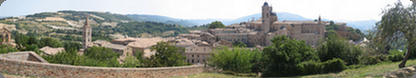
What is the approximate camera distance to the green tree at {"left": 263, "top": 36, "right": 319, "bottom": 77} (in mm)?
16203

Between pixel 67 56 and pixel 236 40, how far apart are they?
4470 centimetres

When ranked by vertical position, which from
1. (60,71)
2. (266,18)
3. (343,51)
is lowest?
(343,51)

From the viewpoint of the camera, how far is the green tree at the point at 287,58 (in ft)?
53.2

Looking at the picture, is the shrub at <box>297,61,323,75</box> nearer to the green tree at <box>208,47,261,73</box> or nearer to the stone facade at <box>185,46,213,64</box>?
the green tree at <box>208,47,261,73</box>

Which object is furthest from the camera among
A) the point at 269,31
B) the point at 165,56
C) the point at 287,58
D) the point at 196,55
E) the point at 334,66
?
the point at 269,31

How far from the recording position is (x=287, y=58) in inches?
635

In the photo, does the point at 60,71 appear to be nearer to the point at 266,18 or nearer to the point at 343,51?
the point at 343,51

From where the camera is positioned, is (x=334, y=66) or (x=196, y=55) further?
(x=196, y=55)

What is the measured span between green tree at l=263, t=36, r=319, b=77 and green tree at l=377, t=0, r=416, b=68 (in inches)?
218

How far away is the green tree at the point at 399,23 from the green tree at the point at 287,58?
5539 millimetres

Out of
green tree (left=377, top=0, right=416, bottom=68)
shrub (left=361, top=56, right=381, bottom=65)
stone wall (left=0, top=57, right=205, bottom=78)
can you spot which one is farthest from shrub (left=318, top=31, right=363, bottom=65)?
stone wall (left=0, top=57, right=205, bottom=78)

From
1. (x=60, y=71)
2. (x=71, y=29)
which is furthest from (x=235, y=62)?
(x=71, y=29)

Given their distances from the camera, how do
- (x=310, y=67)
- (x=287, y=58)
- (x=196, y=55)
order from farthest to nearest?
1. (x=196, y=55)
2. (x=287, y=58)
3. (x=310, y=67)

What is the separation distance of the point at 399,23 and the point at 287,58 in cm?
646
